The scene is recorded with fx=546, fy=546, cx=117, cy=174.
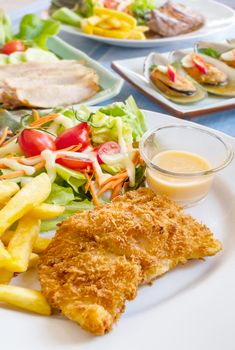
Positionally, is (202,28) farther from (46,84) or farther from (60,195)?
(60,195)

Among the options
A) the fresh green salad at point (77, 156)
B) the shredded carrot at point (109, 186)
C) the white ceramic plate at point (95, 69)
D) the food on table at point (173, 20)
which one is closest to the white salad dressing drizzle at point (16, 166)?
the fresh green salad at point (77, 156)

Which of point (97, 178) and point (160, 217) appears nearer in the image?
point (160, 217)

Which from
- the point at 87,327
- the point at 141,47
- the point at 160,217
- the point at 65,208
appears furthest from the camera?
the point at 141,47

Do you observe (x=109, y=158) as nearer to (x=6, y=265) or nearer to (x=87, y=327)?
(x=6, y=265)

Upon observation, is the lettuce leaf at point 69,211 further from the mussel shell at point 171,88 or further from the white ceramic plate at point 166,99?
the mussel shell at point 171,88

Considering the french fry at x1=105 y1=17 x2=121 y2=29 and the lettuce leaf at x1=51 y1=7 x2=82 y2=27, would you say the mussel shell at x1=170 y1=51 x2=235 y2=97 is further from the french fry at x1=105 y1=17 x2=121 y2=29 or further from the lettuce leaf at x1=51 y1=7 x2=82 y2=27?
the lettuce leaf at x1=51 y1=7 x2=82 y2=27

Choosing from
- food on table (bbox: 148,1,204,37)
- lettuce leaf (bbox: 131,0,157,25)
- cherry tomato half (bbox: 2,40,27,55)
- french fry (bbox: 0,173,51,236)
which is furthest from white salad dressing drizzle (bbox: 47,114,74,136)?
lettuce leaf (bbox: 131,0,157,25)

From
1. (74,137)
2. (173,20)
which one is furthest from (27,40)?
(74,137)

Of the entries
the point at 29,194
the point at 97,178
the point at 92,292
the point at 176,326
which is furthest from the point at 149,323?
the point at 97,178
